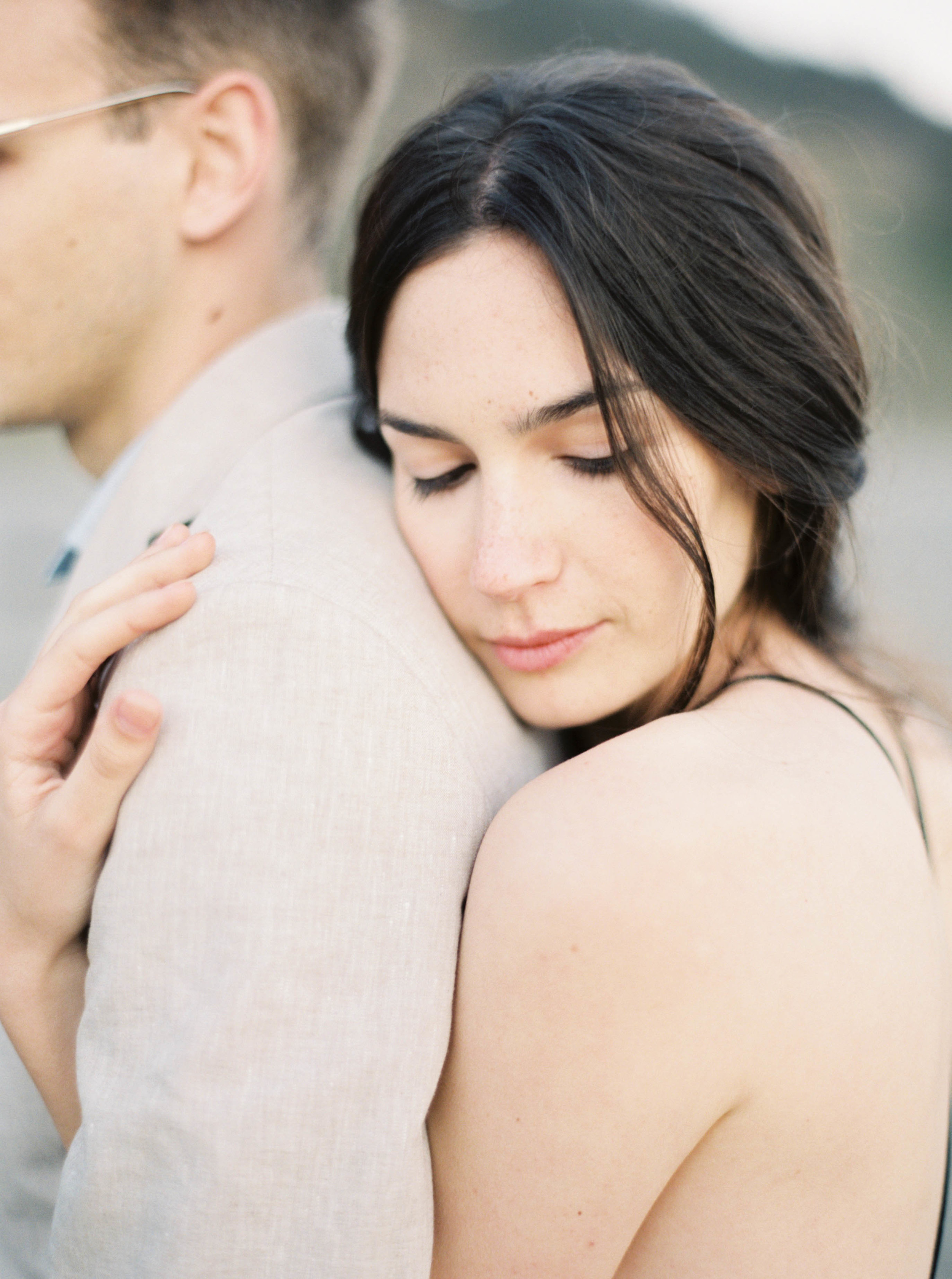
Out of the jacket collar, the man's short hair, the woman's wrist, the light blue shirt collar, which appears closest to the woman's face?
the jacket collar

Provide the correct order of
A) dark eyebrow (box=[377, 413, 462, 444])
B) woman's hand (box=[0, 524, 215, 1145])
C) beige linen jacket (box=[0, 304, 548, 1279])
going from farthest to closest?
dark eyebrow (box=[377, 413, 462, 444])
woman's hand (box=[0, 524, 215, 1145])
beige linen jacket (box=[0, 304, 548, 1279])

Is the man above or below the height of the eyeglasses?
below

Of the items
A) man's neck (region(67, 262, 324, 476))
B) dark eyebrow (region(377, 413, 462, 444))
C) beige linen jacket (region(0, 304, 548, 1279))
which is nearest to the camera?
beige linen jacket (region(0, 304, 548, 1279))

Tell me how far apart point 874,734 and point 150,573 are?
986mm

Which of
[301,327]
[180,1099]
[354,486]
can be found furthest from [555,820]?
[301,327]

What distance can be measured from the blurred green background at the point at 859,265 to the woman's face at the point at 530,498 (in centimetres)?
50

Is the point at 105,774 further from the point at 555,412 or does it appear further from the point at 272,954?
the point at 555,412

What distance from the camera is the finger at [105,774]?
3.42ft

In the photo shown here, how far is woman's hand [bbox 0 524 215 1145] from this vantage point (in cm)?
109

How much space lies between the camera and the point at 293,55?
208 cm

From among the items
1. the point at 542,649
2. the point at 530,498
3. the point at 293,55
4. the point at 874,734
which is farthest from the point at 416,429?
the point at 293,55

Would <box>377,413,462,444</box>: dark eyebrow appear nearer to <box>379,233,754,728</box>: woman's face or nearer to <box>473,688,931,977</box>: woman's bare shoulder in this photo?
<box>379,233,754,728</box>: woman's face

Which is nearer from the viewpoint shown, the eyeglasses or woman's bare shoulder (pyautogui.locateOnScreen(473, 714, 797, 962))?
woman's bare shoulder (pyautogui.locateOnScreen(473, 714, 797, 962))

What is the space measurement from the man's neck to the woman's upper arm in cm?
139
